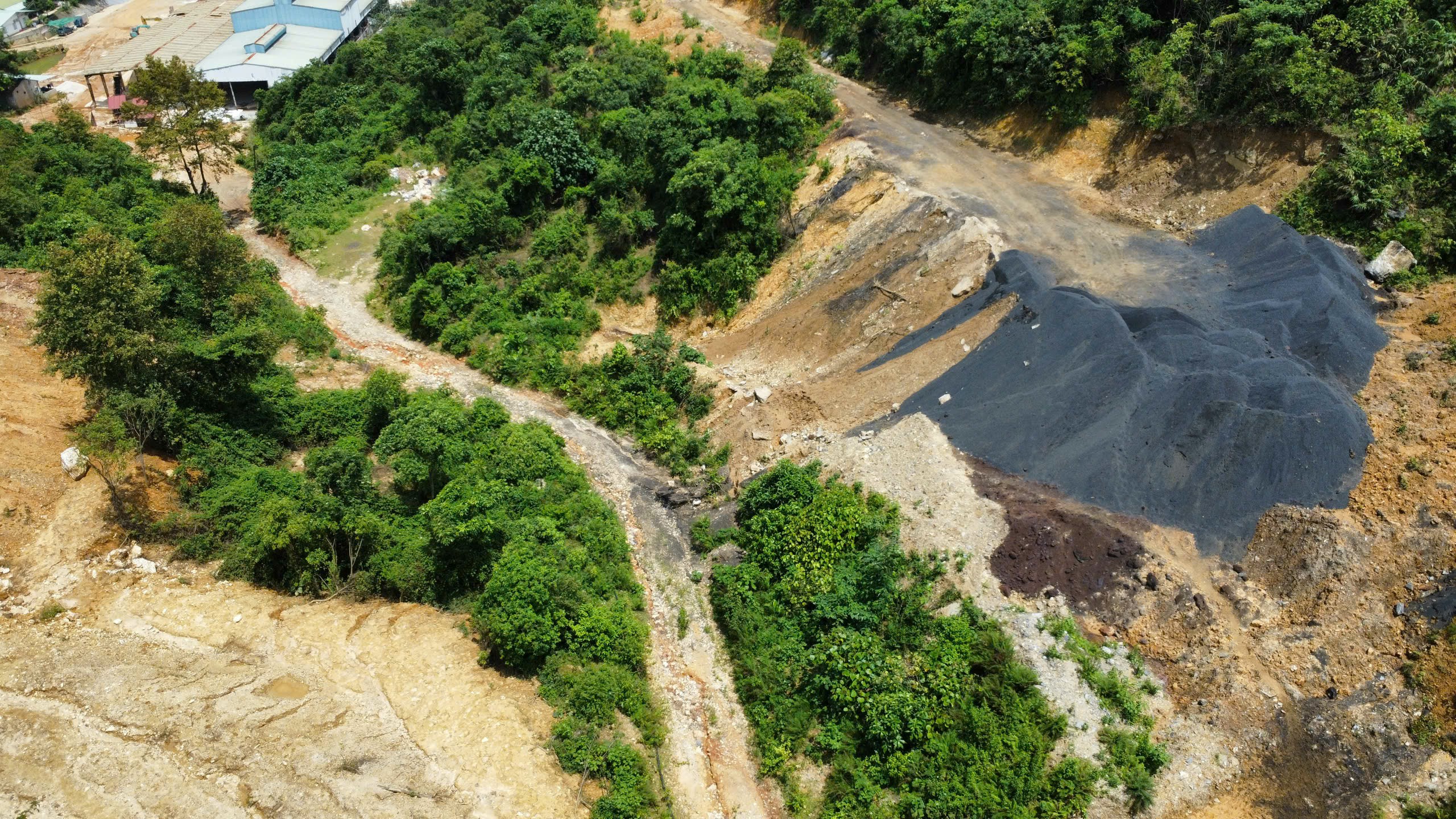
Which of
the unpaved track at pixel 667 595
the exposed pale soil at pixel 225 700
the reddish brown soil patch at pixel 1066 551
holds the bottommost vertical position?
the unpaved track at pixel 667 595

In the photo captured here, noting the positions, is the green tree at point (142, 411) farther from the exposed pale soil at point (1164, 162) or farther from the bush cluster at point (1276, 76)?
the bush cluster at point (1276, 76)

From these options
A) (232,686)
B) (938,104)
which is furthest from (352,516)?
(938,104)

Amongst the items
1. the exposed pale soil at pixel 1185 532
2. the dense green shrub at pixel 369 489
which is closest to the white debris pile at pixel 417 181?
the dense green shrub at pixel 369 489

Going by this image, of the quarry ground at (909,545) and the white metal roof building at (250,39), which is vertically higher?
the white metal roof building at (250,39)

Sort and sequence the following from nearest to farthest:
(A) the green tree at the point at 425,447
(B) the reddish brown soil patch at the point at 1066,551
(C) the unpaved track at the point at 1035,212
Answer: (B) the reddish brown soil patch at the point at 1066,551 < (A) the green tree at the point at 425,447 < (C) the unpaved track at the point at 1035,212

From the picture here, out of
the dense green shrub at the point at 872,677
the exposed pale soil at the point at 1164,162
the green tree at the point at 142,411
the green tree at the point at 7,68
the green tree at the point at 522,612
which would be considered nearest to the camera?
the dense green shrub at the point at 872,677

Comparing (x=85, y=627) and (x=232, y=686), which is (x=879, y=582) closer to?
(x=232, y=686)

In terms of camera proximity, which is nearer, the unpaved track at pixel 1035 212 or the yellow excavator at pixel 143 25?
the unpaved track at pixel 1035 212
